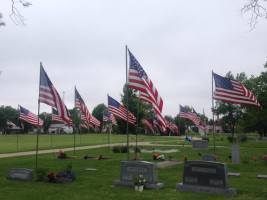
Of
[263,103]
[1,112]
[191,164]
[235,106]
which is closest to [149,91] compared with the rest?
[191,164]

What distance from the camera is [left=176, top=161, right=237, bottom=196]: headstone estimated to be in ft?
31.4

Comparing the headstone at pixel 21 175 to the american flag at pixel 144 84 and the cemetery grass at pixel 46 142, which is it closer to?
the american flag at pixel 144 84

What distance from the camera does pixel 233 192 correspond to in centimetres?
951

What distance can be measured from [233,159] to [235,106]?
37.4 meters

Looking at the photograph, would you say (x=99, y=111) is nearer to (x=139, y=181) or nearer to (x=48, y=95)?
(x=48, y=95)

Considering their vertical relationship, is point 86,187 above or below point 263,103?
below

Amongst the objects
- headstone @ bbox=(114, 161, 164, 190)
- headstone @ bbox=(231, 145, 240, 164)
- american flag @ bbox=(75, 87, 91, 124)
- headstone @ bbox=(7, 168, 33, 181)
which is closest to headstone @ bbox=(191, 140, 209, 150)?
headstone @ bbox=(231, 145, 240, 164)

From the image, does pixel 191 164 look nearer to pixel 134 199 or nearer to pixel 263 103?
pixel 134 199

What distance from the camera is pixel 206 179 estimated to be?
391 inches

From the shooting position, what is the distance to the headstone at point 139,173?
1061 cm

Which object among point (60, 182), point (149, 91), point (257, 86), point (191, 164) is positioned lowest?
point (60, 182)

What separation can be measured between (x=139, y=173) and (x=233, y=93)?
7.78m

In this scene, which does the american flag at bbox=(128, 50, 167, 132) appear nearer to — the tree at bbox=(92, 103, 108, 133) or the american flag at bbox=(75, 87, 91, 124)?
the american flag at bbox=(75, 87, 91, 124)

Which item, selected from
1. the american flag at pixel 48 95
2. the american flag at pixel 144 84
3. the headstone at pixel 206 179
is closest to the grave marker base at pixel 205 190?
the headstone at pixel 206 179
